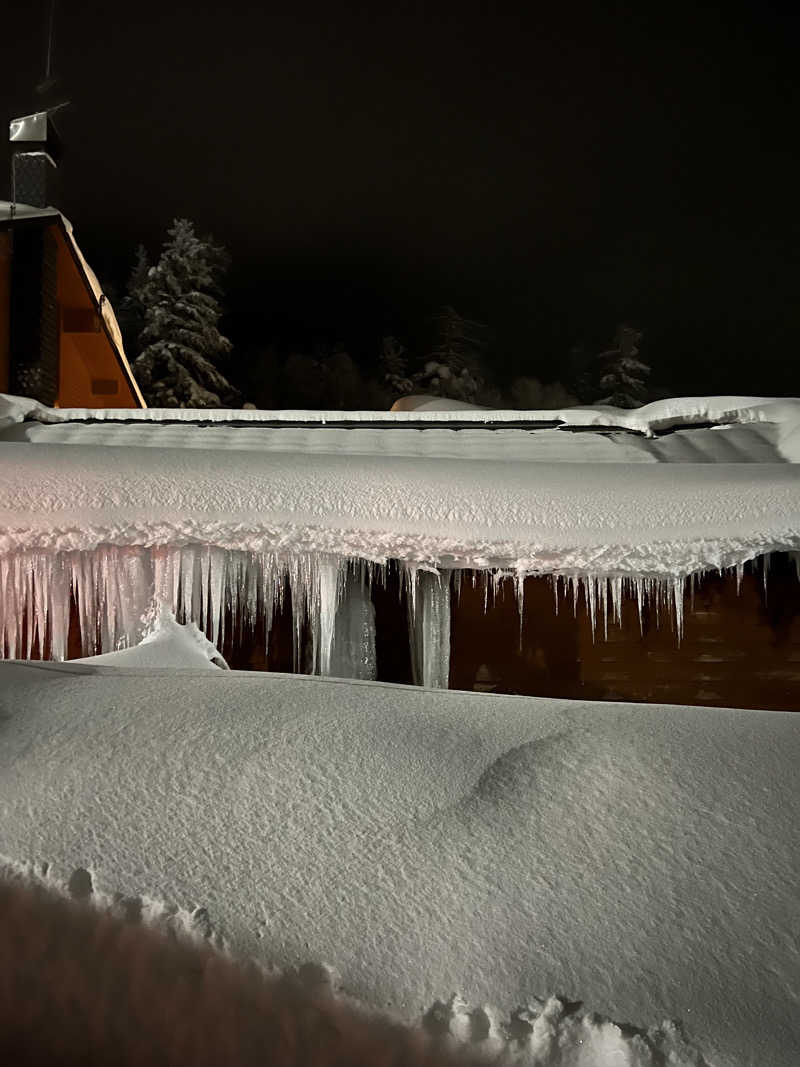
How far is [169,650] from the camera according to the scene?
2934 millimetres

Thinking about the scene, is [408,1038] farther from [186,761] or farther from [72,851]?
[186,761]

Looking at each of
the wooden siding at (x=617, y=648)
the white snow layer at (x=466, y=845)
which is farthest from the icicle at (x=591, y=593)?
the white snow layer at (x=466, y=845)

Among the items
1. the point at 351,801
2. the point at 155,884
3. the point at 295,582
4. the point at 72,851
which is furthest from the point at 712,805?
the point at 295,582

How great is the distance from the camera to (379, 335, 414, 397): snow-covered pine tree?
119 ft

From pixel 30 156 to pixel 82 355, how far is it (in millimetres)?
3042

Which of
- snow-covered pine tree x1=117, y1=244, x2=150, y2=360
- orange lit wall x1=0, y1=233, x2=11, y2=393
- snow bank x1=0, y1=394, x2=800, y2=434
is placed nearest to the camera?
snow bank x1=0, y1=394, x2=800, y2=434

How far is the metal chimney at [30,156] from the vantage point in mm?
13203

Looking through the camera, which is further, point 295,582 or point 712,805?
point 295,582

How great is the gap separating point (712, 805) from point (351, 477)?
2.04 m

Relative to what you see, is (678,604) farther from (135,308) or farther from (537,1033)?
(135,308)

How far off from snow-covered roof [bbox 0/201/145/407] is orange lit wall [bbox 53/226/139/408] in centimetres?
8

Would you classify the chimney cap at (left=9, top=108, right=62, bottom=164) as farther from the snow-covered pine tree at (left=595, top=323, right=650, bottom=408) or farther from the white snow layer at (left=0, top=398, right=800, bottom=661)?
the snow-covered pine tree at (left=595, top=323, right=650, bottom=408)

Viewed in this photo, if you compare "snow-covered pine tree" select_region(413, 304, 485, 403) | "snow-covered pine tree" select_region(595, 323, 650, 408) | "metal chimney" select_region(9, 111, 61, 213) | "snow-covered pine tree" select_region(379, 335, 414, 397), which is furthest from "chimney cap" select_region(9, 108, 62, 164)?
A: "snow-covered pine tree" select_region(595, 323, 650, 408)

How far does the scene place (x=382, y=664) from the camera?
343 centimetres
